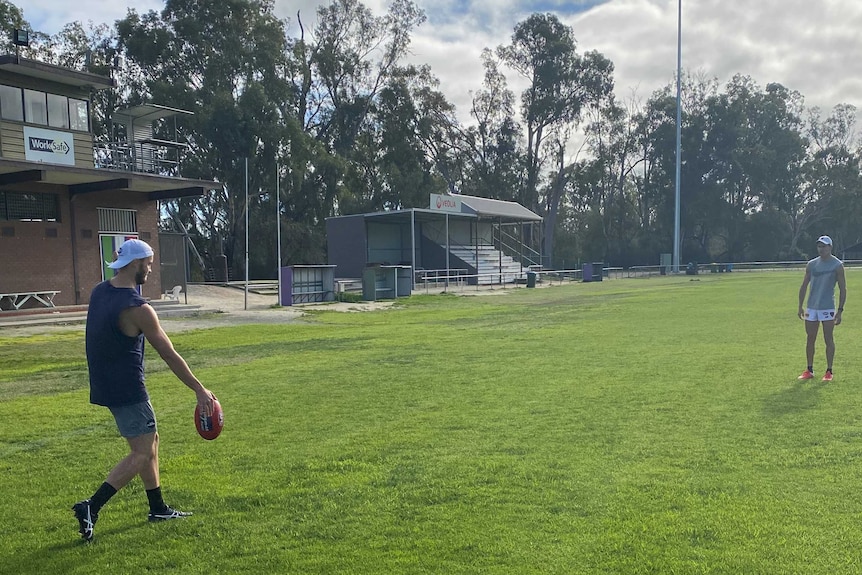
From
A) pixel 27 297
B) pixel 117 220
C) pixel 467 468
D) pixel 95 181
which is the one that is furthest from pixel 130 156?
pixel 467 468

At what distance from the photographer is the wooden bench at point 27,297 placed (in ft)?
68.5

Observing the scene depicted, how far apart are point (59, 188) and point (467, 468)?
70.4 feet

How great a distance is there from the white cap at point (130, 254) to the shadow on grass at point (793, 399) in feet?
19.4

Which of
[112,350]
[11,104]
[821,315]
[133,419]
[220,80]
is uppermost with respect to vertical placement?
[220,80]

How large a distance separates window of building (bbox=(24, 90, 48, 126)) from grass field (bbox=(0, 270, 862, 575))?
13.5 meters

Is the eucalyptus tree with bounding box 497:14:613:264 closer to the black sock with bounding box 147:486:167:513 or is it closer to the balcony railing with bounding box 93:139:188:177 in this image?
the balcony railing with bounding box 93:139:188:177

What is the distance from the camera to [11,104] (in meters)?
20.7

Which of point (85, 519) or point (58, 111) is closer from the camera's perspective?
point (85, 519)

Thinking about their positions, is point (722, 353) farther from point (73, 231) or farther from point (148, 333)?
point (73, 231)

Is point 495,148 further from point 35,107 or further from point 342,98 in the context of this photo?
point 35,107

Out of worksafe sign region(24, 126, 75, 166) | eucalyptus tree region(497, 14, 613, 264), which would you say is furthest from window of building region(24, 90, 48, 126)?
eucalyptus tree region(497, 14, 613, 264)

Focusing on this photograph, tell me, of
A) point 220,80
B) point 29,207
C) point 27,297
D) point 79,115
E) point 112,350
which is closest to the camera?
point 112,350

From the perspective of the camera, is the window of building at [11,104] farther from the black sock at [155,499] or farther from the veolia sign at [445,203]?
the black sock at [155,499]

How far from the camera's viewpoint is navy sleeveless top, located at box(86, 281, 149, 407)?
13.1ft
